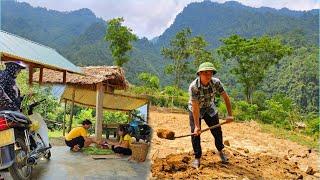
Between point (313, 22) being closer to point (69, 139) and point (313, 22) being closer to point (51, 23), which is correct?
point (51, 23)

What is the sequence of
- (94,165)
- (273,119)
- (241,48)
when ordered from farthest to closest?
Result: (241,48) < (273,119) < (94,165)

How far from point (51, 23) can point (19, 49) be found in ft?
381

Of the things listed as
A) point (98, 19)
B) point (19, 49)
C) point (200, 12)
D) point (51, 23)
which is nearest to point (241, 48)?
point (19, 49)

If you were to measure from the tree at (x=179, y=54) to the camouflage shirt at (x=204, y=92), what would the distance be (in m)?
31.8

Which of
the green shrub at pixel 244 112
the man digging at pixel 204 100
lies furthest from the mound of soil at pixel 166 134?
the green shrub at pixel 244 112

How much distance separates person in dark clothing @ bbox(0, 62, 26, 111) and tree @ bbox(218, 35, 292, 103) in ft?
94.1

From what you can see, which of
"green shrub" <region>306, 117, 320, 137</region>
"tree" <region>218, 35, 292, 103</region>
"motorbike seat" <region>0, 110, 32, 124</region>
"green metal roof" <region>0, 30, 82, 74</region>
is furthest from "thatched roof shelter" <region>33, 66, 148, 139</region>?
"tree" <region>218, 35, 292, 103</region>

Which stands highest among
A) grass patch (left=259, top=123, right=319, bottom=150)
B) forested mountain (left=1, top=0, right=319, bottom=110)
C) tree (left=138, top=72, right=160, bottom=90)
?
forested mountain (left=1, top=0, right=319, bottom=110)

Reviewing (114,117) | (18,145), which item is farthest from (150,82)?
(18,145)

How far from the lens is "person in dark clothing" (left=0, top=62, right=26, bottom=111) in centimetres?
542

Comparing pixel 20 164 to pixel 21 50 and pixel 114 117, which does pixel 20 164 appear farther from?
pixel 114 117

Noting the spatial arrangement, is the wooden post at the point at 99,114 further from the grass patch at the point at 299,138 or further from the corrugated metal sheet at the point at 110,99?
the grass patch at the point at 299,138

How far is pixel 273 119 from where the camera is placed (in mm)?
22578

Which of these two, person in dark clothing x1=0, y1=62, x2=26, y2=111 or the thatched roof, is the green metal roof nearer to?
person in dark clothing x1=0, y1=62, x2=26, y2=111
